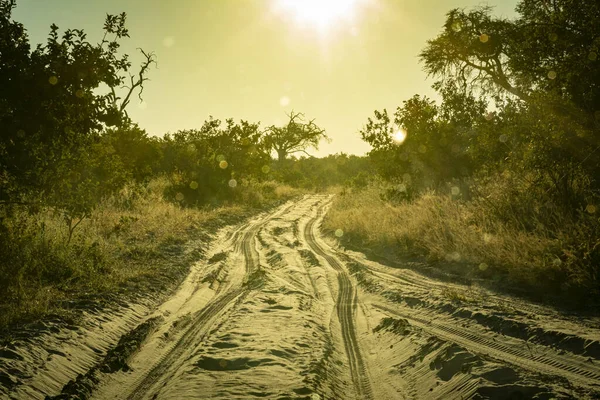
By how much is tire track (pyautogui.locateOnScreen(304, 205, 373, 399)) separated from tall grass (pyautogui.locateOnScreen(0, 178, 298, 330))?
327 centimetres

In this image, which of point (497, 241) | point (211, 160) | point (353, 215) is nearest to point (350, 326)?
point (497, 241)

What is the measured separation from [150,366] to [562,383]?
392cm

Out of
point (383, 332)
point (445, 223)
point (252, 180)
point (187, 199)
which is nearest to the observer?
point (383, 332)

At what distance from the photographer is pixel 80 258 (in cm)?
725

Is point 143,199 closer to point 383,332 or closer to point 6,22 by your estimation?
point 6,22

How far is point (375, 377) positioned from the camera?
13.6ft

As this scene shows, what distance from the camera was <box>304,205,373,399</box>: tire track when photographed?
400 centimetres

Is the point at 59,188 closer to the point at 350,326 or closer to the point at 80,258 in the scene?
the point at 80,258

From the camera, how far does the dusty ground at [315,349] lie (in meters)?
3.70

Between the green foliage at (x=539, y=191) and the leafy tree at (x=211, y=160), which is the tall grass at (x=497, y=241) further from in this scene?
the leafy tree at (x=211, y=160)

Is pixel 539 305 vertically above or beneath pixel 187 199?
beneath

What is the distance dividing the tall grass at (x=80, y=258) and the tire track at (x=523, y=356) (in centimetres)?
493

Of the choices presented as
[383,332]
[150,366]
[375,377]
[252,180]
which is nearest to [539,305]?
[383,332]

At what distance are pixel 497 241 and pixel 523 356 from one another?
4000 millimetres
